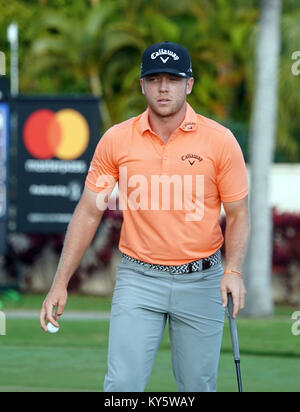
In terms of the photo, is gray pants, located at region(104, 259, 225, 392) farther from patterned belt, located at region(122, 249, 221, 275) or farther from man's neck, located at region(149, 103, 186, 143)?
man's neck, located at region(149, 103, 186, 143)

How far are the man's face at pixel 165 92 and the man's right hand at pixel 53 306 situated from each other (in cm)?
104

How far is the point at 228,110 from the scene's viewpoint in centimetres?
3130

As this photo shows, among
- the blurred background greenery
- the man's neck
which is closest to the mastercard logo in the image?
the man's neck

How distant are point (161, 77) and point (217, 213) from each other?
2.49ft

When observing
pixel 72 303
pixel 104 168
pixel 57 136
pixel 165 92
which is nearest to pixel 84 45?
pixel 57 136

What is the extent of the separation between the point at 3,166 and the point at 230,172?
1106 centimetres

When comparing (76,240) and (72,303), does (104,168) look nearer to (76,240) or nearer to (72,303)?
(76,240)

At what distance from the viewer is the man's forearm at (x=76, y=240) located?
5809mm

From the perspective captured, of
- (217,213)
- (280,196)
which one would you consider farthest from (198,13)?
(217,213)

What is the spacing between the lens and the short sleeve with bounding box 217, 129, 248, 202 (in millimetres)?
5699

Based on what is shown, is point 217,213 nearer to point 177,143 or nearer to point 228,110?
point 177,143

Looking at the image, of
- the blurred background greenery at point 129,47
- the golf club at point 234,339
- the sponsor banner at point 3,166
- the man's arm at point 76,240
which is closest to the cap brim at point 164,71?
the man's arm at point 76,240

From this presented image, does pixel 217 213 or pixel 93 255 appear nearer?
pixel 217 213

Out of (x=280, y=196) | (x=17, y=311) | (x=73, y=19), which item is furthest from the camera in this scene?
(x=73, y=19)
